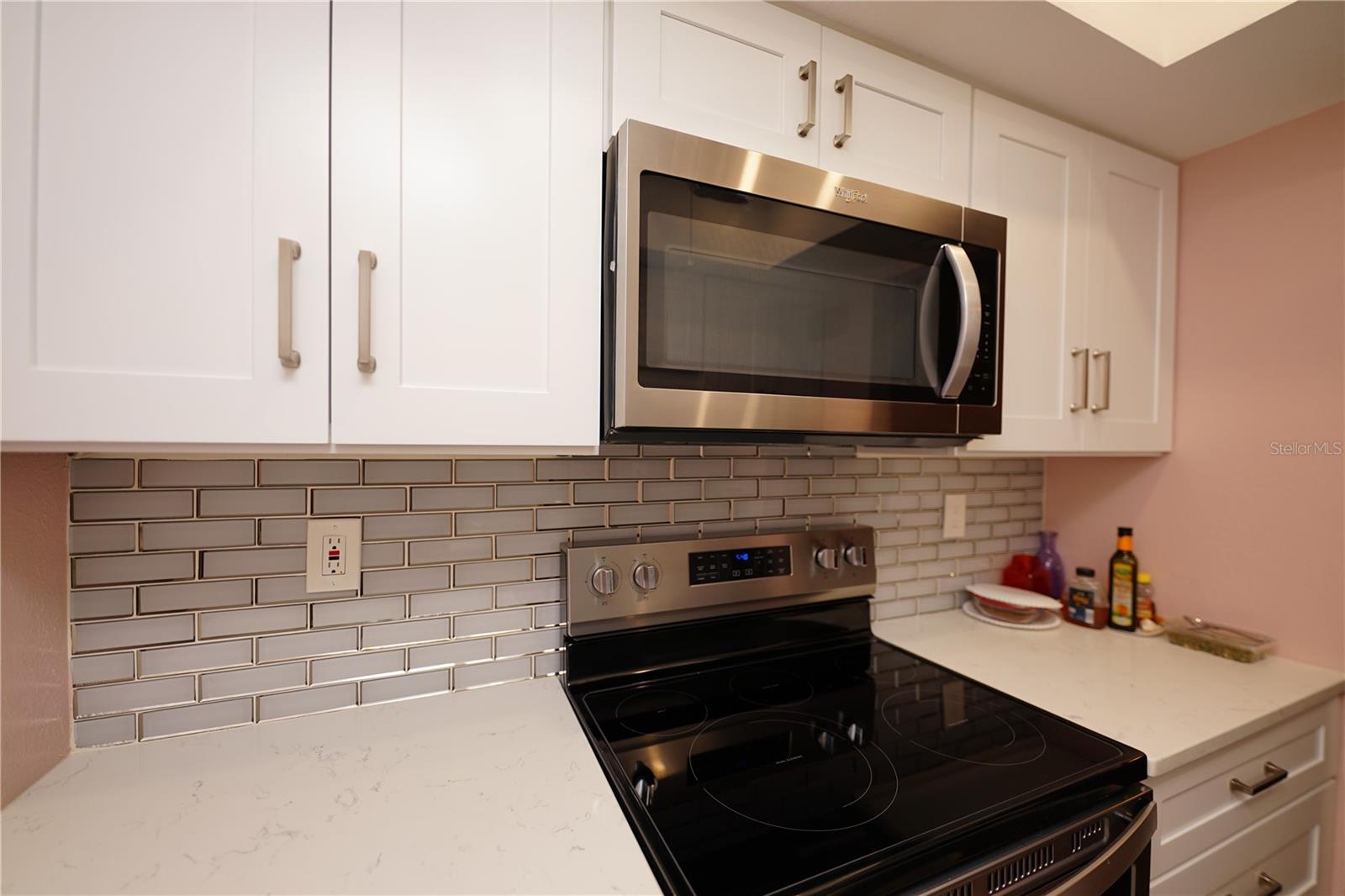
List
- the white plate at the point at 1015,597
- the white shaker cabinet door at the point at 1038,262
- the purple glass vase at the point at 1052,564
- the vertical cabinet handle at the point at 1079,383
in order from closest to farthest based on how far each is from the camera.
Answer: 1. the white shaker cabinet door at the point at 1038,262
2. the vertical cabinet handle at the point at 1079,383
3. the white plate at the point at 1015,597
4. the purple glass vase at the point at 1052,564

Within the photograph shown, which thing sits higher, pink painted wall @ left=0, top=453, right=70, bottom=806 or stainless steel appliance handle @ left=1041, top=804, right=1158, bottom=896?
pink painted wall @ left=0, top=453, right=70, bottom=806

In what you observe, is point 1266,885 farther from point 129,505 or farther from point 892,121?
point 129,505

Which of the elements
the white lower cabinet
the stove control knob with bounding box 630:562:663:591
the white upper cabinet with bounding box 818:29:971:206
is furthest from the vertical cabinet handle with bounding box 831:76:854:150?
the white lower cabinet

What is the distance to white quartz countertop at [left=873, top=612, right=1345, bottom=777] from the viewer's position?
1.01 m

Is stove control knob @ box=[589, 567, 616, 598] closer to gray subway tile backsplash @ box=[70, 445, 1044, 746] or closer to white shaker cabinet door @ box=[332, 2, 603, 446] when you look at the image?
gray subway tile backsplash @ box=[70, 445, 1044, 746]

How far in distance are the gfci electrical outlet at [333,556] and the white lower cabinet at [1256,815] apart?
4.65 feet

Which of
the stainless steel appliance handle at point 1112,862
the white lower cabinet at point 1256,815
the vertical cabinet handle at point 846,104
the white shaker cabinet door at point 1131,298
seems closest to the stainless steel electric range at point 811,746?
the stainless steel appliance handle at point 1112,862

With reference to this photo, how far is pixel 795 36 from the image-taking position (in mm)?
1004

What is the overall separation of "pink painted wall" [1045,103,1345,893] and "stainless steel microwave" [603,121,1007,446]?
2.79 ft

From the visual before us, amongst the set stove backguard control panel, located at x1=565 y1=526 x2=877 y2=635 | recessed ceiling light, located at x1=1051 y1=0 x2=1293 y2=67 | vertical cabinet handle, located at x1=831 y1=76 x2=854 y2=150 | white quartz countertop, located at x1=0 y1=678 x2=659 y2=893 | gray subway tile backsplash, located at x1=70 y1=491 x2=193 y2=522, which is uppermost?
recessed ceiling light, located at x1=1051 y1=0 x2=1293 y2=67

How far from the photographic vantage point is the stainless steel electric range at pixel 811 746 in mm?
715

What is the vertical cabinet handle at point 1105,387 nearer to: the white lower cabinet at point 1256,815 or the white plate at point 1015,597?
the white plate at point 1015,597

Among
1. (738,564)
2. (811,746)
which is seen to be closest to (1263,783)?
(811,746)

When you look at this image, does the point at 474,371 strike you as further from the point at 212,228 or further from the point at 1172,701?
the point at 1172,701
